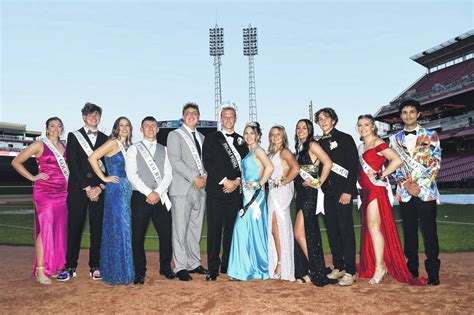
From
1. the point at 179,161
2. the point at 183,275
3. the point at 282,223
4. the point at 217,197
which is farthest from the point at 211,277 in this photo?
the point at 179,161

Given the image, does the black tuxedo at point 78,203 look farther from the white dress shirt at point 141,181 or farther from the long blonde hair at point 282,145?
the long blonde hair at point 282,145

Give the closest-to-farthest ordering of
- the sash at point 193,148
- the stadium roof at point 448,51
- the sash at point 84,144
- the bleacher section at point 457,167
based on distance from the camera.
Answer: the sash at point 84,144 < the sash at point 193,148 < the bleacher section at point 457,167 < the stadium roof at point 448,51

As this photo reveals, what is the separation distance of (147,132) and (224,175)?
1101 millimetres

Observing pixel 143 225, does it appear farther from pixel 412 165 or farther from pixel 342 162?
pixel 412 165

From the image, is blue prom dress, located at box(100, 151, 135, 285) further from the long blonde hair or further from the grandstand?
the grandstand

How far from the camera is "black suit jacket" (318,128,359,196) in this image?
4.64 m

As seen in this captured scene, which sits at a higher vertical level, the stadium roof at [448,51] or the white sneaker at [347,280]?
the stadium roof at [448,51]

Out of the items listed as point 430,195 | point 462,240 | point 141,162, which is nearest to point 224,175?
point 141,162

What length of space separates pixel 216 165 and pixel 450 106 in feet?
147

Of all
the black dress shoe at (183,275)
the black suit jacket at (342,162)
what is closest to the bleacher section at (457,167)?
the black suit jacket at (342,162)

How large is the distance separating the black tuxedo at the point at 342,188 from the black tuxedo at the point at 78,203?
285cm

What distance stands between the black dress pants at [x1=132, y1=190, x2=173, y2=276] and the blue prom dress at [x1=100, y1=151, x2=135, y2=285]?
3.9 inches

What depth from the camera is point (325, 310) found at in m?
3.66

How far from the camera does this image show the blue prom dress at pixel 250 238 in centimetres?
487
